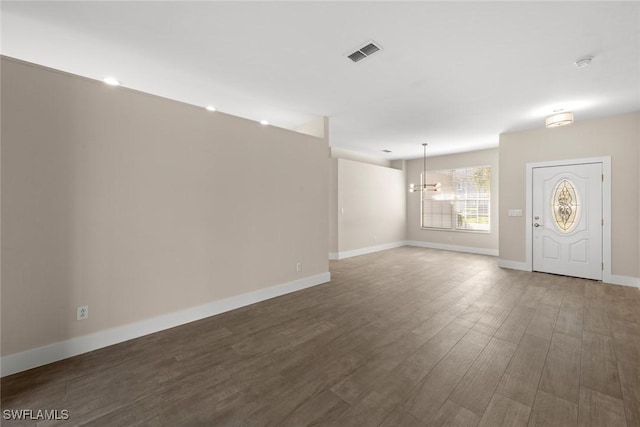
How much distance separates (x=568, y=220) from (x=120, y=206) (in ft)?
23.9

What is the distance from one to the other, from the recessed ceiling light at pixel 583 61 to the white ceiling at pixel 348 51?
0.17 feet

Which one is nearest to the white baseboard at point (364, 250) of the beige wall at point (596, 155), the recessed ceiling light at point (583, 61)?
the beige wall at point (596, 155)

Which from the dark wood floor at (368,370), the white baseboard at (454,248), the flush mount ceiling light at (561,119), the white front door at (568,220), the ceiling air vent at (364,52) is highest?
the ceiling air vent at (364,52)

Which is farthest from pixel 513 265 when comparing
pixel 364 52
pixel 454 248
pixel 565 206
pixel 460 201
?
pixel 364 52

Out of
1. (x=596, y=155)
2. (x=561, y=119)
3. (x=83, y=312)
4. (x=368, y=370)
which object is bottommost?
(x=368, y=370)

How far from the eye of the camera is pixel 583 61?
2719mm

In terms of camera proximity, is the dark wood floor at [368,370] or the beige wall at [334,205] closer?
the dark wood floor at [368,370]

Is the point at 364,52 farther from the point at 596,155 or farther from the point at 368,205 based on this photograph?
the point at 368,205

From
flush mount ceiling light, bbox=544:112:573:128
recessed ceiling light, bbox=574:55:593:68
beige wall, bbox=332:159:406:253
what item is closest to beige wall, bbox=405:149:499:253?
beige wall, bbox=332:159:406:253

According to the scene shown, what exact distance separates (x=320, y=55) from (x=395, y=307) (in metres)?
3.23

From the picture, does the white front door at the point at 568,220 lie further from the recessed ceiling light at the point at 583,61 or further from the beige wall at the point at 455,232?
the recessed ceiling light at the point at 583,61

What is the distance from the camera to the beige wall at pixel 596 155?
14.0 feet

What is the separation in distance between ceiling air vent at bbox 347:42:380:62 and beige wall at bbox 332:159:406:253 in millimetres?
3879

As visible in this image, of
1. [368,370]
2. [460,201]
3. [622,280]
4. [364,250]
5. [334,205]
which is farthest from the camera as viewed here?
[460,201]
